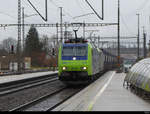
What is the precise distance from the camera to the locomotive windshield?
887 inches

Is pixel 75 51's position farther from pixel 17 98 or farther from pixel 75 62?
pixel 17 98

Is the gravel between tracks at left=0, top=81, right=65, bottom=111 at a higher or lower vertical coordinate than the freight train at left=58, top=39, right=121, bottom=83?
lower

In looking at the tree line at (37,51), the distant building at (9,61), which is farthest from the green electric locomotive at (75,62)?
the tree line at (37,51)

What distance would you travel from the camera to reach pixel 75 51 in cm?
2270

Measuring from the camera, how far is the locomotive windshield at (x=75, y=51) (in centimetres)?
2253

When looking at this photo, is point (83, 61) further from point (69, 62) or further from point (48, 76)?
point (48, 76)

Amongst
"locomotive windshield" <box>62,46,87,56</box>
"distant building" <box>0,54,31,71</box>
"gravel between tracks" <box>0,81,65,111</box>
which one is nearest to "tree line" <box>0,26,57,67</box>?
"distant building" <box>0,54,31,71</box>

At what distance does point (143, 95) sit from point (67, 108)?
439cm

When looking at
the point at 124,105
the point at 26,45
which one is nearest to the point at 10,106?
the point at 124,105

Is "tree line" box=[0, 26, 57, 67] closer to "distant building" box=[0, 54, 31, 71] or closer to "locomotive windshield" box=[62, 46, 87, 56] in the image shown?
"distant building" box=[0, 54, 31, 71]

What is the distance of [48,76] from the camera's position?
40.9 m

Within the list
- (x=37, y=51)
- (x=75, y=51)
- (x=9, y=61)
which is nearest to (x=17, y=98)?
(x=75, y=51)

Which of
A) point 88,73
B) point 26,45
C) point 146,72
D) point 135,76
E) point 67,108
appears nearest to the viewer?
point 67,108

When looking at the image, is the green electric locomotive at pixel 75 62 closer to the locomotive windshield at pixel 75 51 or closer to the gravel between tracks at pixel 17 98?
the locomotive windshield at pixel 75 51
